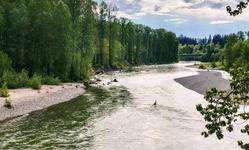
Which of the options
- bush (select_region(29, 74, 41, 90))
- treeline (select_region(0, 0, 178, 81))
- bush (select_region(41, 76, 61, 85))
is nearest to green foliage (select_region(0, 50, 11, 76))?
treeline (select_region(0, 0, 178, 81))

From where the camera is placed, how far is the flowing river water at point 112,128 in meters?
28.7

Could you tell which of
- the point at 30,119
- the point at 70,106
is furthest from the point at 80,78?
the point at 30,119

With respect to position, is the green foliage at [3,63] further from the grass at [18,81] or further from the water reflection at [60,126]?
the water reflection at [60,126]

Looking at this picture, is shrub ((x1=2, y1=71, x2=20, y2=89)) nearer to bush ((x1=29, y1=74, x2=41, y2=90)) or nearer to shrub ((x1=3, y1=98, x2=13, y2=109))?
bush ((x1=29, y1=74, x2=41, y2=90))

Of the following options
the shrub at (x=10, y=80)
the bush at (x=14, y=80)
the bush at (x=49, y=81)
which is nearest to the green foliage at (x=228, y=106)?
the bush at (x=14, y=80)

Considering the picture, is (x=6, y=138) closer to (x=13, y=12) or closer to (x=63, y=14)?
(x=13, y=12)

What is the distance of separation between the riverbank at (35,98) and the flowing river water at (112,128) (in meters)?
1.39

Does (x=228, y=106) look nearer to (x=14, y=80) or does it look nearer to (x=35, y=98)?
(x=35, y=98)

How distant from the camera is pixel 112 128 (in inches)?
1377

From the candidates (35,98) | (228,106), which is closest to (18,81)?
(35,98)

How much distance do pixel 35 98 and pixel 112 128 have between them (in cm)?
1804

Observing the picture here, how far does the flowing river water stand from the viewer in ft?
94.1

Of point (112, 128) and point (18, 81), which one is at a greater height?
point (18, 81)

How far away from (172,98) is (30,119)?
2518 cm
